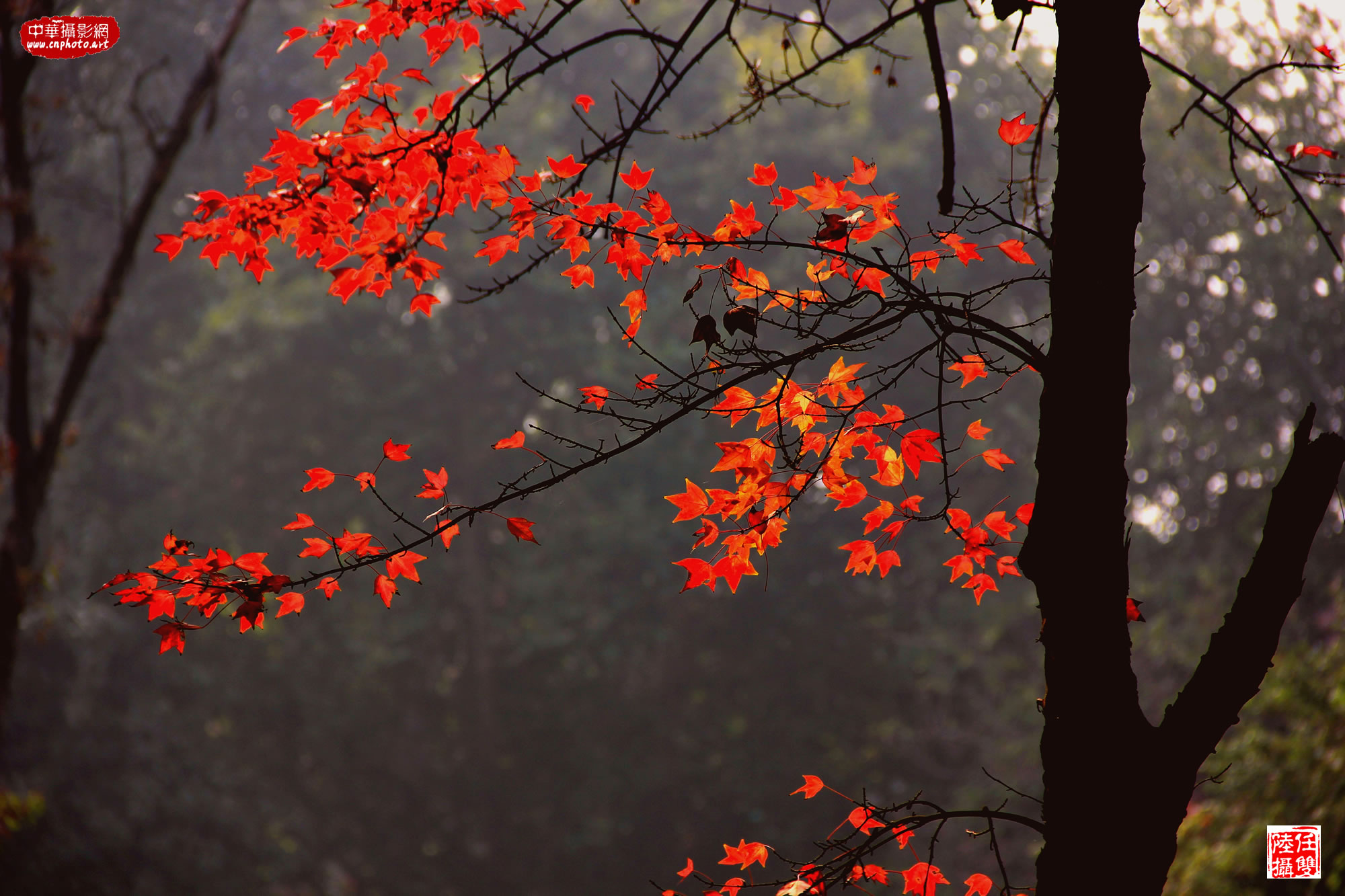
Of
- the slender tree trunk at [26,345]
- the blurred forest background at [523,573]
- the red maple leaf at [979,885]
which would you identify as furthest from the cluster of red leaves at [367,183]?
the blurred forest background at [523,573]

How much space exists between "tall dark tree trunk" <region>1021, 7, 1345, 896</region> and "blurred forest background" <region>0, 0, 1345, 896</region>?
8.12m

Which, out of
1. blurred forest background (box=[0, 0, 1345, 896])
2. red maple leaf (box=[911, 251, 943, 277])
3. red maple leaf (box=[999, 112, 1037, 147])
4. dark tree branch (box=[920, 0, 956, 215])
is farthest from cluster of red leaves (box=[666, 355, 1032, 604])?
blurred forest background (box=[0, 0, 1345, 896])

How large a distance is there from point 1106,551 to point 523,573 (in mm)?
10545

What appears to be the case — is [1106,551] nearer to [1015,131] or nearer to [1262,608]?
[1262,608]

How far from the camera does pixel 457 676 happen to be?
12.2 meters

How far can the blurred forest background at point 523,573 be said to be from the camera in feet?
31.3

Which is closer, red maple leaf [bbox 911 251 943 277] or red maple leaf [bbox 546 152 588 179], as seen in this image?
red maple leaf [bbox 911 251 943 277]

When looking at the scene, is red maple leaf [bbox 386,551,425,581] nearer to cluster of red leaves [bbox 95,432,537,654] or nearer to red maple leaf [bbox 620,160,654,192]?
cluster of red leaves [bbox 95,432,537,654]

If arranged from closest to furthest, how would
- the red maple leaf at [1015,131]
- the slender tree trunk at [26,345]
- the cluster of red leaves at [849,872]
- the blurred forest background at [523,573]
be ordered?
the cluster of red leaves at [849,872], the red maple leaf at [1015,131], the slender tree trunk at [26,345], the blurred forest background at [523,573]

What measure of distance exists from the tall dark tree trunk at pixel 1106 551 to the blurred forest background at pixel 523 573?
8.12 metres

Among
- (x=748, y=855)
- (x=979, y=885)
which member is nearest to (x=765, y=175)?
(x=748, y=855)

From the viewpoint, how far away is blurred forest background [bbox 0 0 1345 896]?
9547 mm

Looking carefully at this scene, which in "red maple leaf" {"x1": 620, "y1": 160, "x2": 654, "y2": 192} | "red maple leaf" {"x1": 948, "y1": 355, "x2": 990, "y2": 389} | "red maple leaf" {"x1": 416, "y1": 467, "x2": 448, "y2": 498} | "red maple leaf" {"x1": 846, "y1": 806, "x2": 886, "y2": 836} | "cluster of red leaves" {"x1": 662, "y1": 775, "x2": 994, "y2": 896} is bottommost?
"cluster of red leaves" {"x1": 662, "y1": 775, "x2": 994, "y2": 896}

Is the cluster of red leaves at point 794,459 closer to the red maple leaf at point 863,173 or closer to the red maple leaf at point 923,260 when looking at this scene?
the red maple leaf at point 923,260
